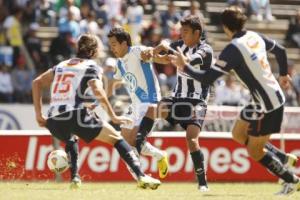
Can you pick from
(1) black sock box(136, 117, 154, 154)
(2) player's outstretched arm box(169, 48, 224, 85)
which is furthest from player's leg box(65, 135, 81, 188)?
(2) player's outstretched arm box(169, 48, 224, 85)

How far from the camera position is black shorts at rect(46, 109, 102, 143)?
11.5 m

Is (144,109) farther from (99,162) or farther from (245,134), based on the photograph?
(99,162)

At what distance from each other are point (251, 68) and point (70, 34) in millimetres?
11645

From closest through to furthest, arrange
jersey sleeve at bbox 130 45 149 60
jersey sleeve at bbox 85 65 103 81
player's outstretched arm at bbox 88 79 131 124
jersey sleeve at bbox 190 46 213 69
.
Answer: player's outstretched arm at bbox 88 79 131 124 → jersey sleeve at bbox 85 65 103 81 → jersey sleeve at bbox 190 46 213 69 → jersey sleeve at bbox 130 45 149 60

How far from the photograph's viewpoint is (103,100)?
11.2 m

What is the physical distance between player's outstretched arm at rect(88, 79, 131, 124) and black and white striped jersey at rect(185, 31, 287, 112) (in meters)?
0.97

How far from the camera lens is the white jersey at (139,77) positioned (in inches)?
514

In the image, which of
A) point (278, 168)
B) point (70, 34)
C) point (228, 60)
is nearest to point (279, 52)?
point (228, 60)

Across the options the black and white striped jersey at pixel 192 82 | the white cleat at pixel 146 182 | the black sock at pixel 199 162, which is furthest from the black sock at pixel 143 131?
the white cleat at pixel 146 182

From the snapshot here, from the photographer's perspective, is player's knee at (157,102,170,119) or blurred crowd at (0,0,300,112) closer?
player's knee at (157,102,170,119)

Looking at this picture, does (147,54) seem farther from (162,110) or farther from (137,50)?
(162,110)

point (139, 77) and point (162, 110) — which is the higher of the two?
point (139, 77)

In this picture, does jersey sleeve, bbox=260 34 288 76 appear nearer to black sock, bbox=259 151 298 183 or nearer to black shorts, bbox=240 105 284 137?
black shorts, bbox=240 105 284 137

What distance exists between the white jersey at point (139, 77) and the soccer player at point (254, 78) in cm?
185
